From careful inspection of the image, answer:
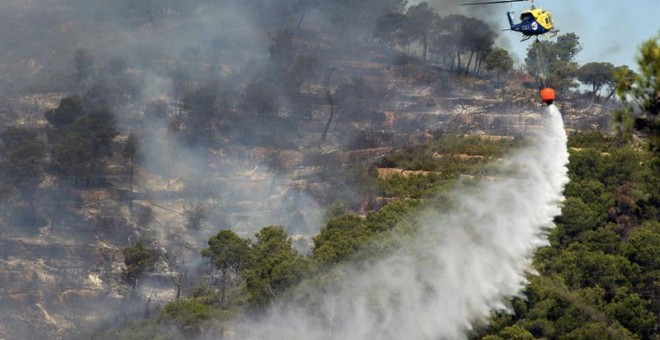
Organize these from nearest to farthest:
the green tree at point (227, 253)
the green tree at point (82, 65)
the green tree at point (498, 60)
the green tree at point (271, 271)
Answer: the green tree at point (271, 271) < the green tree at point (227, 253) < the green tree at point (82, 65) < the green tree at point (498, 60)

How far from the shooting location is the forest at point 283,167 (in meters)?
57.8

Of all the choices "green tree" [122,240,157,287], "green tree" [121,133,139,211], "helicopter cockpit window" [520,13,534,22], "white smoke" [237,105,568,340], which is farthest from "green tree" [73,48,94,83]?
"helicopter cockpit window" [520,13,534,22]

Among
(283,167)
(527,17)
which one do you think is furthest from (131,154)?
(527,17)

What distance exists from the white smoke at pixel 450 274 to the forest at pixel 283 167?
0.27 metres

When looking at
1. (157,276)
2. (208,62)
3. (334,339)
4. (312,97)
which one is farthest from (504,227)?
(208,62)

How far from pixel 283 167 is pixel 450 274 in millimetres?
53589

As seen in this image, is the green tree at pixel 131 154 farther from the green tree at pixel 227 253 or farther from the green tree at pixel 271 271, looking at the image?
the green tree at pixel 271 271

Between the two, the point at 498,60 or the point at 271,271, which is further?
the point at 498,60

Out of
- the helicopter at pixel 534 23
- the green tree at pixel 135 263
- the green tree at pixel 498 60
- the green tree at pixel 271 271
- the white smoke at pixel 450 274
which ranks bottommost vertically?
the green tree at pixel 135 263

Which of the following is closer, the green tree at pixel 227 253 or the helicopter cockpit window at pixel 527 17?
the helicopter cockpit window at pixel 527 17

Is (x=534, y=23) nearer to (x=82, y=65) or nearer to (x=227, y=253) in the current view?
(x=227, y=253)

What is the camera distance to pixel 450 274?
50.5 metres

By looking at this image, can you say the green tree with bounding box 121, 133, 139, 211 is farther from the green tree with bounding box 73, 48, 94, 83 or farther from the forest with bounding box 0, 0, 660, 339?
the green tree with bounding box 73, 48, 94, 83

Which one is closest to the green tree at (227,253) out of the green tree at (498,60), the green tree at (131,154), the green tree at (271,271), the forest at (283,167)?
the forest at (283,167)
